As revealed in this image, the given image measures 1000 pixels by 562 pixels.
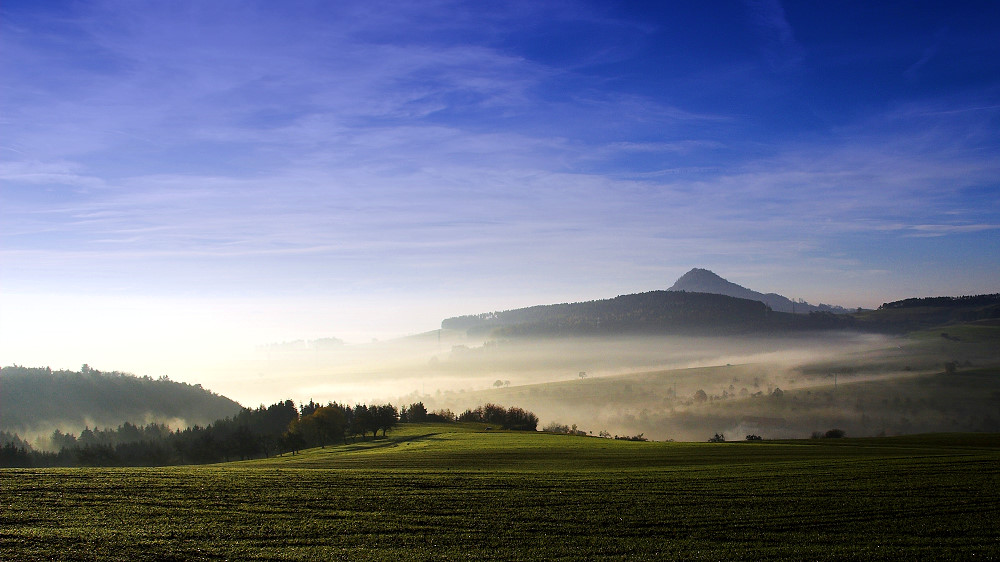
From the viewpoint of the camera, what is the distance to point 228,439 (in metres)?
106

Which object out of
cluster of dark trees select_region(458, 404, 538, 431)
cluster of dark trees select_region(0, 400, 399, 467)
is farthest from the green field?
cluster of dark trees select_region(458, 404, 538, 431)

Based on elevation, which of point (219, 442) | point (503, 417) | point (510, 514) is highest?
point (510, 514)

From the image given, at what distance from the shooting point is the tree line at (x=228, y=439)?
96375 mm

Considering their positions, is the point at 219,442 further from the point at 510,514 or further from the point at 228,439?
the point at 510,514

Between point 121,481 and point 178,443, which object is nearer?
point 121,481

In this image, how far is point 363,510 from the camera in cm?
3231

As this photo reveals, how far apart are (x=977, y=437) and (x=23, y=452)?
14894 centimetres

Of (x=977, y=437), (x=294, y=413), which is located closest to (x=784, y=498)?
(x=977, y=437)

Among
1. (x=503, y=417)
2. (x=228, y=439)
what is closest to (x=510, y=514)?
(x=228, y=439)

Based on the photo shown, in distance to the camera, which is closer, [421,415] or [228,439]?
[228,439]

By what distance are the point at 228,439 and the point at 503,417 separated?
7183 cm

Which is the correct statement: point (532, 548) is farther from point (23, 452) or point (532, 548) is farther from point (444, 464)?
point (23, 452)

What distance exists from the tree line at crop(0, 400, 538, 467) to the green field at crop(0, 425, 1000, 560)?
5932 centimetres

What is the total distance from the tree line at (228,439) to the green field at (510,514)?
195ft
